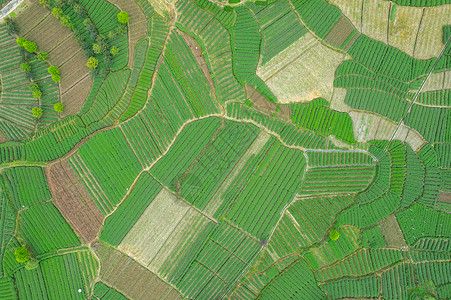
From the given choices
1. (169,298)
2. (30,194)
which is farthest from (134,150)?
(169,298)

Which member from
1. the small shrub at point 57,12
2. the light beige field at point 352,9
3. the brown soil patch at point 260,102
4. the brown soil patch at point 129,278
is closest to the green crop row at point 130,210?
the brown soil patch at point 129,278

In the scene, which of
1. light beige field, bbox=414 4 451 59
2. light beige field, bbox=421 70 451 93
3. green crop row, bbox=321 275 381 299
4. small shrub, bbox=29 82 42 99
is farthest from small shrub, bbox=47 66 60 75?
light beige field, bbox=421 70 451 93

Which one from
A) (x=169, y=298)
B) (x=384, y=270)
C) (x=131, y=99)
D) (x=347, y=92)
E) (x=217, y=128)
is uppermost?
(x=131, y=99)

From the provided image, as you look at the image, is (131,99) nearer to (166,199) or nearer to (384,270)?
(166,199)

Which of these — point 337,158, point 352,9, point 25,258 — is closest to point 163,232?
point 25,258

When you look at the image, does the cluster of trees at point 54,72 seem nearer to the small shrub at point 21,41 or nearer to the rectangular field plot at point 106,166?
the small shrub at point 21,41
